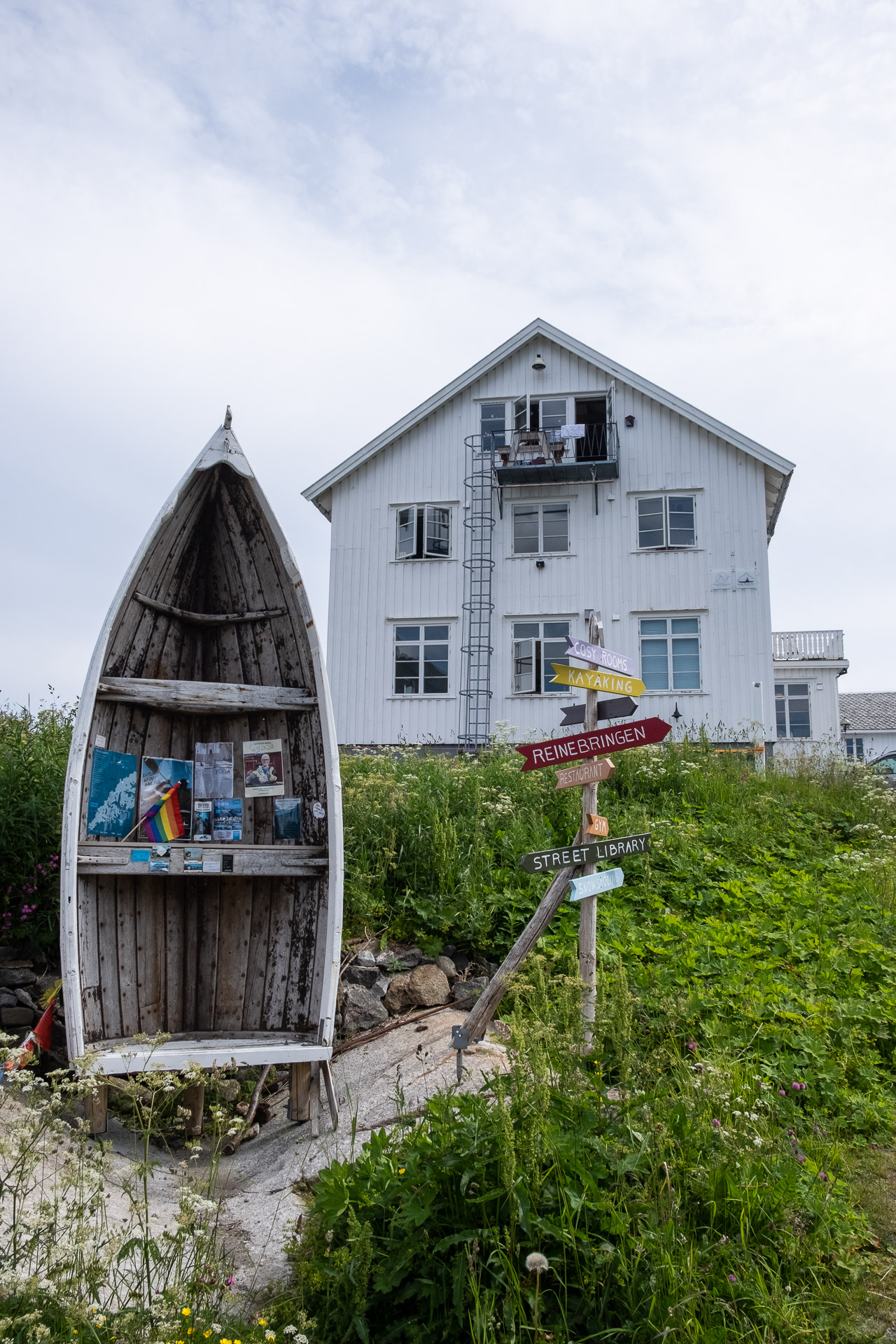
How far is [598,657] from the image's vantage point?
5543mm

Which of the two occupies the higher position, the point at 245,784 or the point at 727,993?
the point at 245,784

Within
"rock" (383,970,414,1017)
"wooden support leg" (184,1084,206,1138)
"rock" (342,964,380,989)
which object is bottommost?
"wooden support leg" (184,1084,206,1138)

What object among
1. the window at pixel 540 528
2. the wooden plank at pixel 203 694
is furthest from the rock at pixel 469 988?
the window at pixel 540 528

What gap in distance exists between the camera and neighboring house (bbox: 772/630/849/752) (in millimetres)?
27734

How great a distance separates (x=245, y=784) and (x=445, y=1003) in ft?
6.79

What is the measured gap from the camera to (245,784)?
6.40m

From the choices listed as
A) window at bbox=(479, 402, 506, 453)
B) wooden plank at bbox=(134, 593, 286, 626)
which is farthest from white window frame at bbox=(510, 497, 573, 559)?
wooden plank at bbox=(134, 593, 286, 626)

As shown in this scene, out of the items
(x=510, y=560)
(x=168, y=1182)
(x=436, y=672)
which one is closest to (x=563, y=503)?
Result: (x=510, y=560)

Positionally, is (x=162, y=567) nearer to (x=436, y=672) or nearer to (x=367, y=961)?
(x=367, y=961)

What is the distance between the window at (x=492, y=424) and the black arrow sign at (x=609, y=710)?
48.7 feet

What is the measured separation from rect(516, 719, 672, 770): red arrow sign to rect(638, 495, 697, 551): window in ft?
46.4

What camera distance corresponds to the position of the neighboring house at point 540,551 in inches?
725

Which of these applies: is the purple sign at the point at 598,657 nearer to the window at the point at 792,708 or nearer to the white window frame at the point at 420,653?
the white window frame at the point at 420,653

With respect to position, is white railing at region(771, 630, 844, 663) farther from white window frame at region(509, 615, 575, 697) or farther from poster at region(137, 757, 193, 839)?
poster at region(137, 757, 193, 839)
